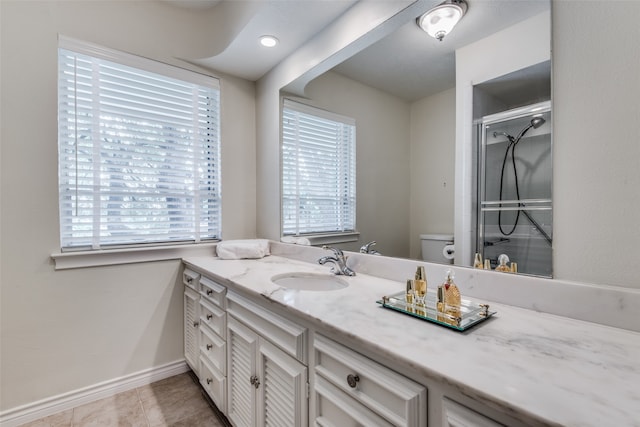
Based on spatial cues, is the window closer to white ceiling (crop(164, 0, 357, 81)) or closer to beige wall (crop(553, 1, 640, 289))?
white ceiling (crop(164, 0, 357, 81))

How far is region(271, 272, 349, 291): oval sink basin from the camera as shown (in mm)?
1532

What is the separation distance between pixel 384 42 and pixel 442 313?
1.31 meters

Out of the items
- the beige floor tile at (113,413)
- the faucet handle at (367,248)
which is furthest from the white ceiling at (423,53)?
the beige floor tile at (113,413)

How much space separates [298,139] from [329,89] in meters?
0.42

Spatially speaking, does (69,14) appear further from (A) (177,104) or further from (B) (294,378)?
(B) (294,378)

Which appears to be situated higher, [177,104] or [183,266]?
[177,104]

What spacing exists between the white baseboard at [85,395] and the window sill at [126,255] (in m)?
0.77

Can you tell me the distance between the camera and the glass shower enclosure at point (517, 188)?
0.95 m

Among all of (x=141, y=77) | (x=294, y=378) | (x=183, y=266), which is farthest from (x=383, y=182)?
(x=141, y=77)

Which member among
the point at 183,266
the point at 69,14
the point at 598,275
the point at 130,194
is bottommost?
the point at 183,266

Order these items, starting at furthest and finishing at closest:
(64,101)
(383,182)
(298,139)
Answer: (298,139), (64,101), (383,182)

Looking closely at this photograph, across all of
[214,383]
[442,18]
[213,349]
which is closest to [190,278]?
[213,349]

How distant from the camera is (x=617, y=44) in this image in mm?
813

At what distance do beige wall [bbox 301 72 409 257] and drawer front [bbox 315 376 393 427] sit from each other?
73 centimetres
